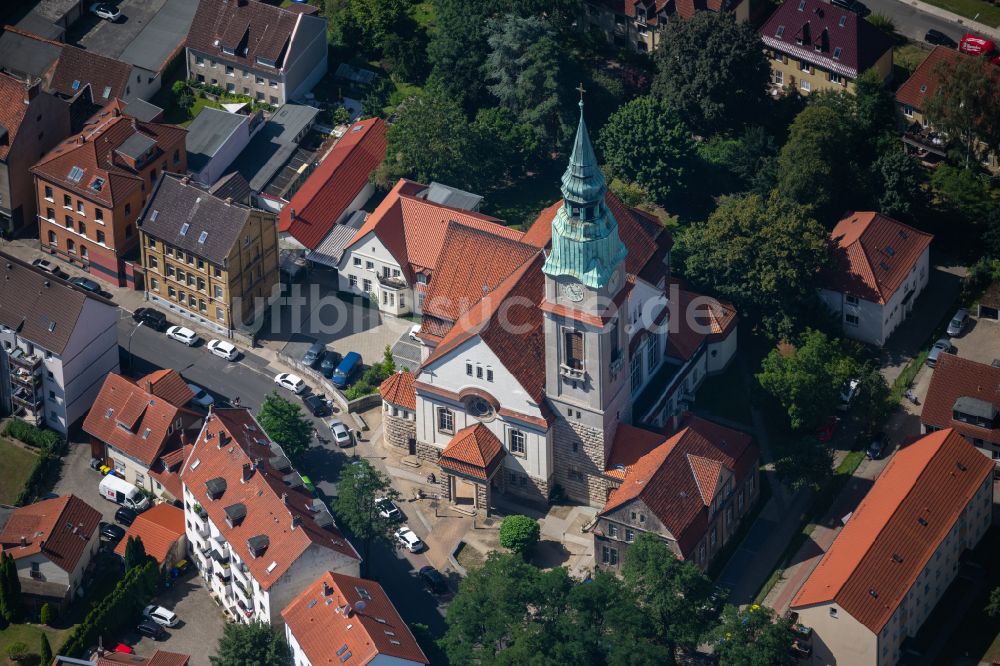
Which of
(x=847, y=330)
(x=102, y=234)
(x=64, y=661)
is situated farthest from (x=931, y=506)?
(x=102, y=234)

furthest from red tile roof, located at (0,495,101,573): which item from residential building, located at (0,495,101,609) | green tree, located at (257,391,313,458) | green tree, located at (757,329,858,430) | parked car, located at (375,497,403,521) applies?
green tree, located at (757,329,858,430)

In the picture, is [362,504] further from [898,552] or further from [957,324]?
[957,324]

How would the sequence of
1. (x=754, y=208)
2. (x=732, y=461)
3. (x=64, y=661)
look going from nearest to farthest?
(x=64, y=661) < (x=732, y=461) < (x=754, y=208)

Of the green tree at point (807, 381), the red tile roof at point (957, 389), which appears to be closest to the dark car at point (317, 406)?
the green tree at point (807, 381)

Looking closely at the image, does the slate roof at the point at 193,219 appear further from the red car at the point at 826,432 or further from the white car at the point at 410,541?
the red car at the point at 826,432

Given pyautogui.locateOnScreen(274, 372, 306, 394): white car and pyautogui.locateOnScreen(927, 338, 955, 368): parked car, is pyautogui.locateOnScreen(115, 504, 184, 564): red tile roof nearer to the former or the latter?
pyautogui.locateOnScreen(274, 372, 306, 394): white car

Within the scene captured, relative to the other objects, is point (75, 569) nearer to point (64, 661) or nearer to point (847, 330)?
point (64, 661)

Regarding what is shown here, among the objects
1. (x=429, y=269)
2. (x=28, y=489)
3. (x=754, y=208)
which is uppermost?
(x=754, y=208)
